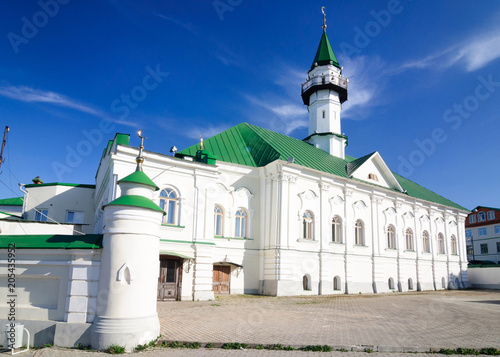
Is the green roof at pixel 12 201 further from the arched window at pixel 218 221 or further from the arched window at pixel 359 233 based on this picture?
the arched window at pixel 359 233

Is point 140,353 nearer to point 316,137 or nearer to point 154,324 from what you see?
point 154,324

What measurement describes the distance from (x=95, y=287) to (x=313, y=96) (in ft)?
88.6

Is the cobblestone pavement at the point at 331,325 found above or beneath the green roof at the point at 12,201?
beneath

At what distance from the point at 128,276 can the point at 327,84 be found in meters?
26.1

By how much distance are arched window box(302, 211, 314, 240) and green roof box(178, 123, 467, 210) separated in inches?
120

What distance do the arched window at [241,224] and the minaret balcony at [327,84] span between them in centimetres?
1487

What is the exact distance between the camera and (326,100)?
30484mm

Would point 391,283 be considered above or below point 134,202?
below

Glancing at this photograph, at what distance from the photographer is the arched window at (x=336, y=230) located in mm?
24005

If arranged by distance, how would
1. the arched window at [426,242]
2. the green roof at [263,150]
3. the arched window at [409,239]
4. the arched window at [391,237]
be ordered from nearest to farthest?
the green roof at [263,150]
the arched window at [391,237]
the arched window at [409,239]
the arched window at [426,242]

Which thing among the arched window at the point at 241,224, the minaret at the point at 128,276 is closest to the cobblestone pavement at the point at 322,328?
the minaret at the point at 128,276

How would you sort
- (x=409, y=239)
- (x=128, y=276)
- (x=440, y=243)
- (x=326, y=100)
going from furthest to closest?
1. (x=440, y=243)
2. (x=326, y=100)
3. (x=409, y=239)
4. (x=128, y=276)

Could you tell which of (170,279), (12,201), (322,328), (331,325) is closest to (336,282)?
(170,279)

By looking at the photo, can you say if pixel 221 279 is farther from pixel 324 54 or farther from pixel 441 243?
pixel 441 243
